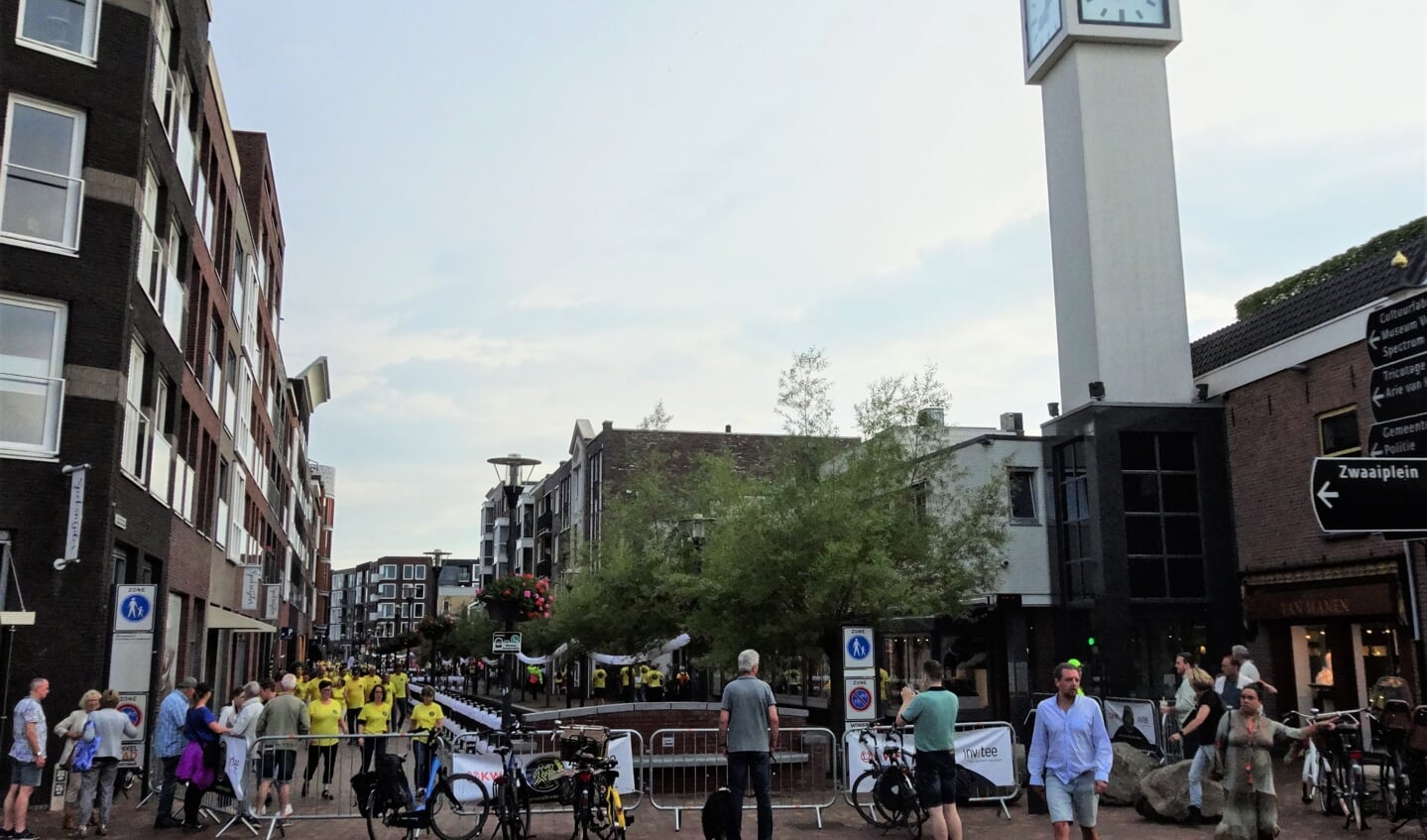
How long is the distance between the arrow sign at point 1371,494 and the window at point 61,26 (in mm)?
17948

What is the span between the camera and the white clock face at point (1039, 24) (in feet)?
93.0

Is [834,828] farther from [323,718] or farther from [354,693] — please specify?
[354,693]

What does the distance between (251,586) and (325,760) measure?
19307mm

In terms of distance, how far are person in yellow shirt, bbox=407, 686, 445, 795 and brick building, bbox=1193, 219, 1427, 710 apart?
14395 mm

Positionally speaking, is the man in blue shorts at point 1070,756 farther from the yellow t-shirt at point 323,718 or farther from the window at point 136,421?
the window at point 136,421

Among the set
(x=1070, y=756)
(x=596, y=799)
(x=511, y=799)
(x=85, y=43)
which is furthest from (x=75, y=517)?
(x=1070, y=756)

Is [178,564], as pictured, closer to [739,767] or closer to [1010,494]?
[739,767]

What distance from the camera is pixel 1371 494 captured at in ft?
28.3

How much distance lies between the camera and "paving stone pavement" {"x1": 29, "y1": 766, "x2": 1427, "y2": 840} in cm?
1230

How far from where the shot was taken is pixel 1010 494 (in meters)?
Answer: 28.4

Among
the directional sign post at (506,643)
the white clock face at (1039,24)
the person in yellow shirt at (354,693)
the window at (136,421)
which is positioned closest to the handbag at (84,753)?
the directional sign post at (506,643)

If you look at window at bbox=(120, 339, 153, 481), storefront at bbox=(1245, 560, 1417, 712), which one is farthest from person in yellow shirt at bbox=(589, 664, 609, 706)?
storefront at bbox=(1245, 560, 1417, 712)

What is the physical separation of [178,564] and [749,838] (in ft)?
51.1

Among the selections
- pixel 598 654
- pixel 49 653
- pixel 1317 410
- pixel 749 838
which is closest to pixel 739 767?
pixel 749 838
